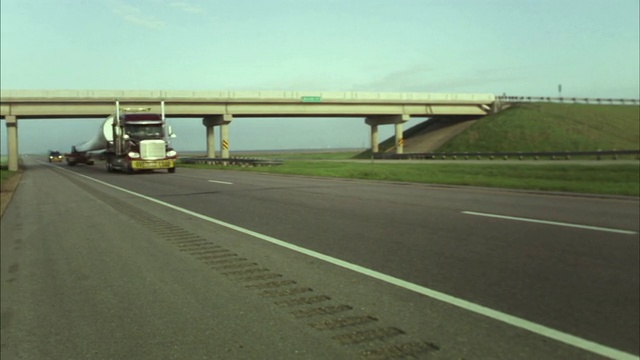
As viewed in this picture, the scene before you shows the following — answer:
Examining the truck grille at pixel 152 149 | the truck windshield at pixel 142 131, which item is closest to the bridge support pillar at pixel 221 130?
the truck grille at pixel 152 149

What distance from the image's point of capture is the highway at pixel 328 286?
4.01 meters

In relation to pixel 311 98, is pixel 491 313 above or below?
below

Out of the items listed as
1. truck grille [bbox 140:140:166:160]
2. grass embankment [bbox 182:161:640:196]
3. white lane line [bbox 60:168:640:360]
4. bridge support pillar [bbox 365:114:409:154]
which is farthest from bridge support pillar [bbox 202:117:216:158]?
white lane line [bbox 60:168:640:360]

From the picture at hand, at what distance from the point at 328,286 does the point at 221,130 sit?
5332 centimetres

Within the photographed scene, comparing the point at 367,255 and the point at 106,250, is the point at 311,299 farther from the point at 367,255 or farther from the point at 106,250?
the point at 106,250

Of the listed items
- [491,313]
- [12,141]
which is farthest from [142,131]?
[491,313]

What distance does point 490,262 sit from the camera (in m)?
6.46

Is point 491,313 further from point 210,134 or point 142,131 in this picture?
point 210,134

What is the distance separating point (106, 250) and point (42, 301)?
102 inches

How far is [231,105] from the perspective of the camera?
5650 cm

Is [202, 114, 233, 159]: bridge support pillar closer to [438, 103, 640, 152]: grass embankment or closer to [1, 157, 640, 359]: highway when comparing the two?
[438, 103, 640, 152]: grass embankment

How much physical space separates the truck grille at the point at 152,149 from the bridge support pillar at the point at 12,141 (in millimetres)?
25640

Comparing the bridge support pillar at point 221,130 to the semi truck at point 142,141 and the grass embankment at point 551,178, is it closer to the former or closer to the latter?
the semi truck at point 142,141

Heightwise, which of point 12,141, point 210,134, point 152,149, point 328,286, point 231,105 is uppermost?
point 231,105
